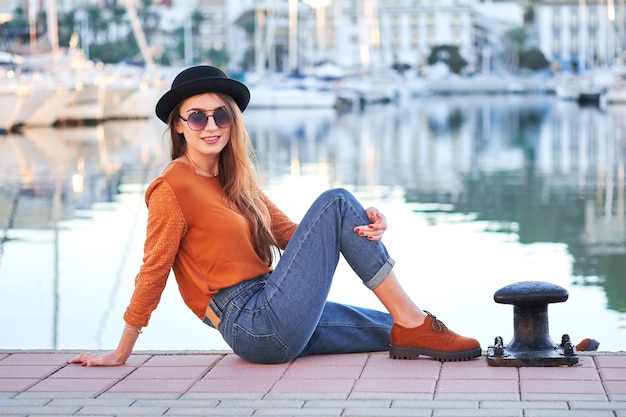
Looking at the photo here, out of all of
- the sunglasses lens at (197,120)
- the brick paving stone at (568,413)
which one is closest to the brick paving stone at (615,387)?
the brick paving stone at (568,413)

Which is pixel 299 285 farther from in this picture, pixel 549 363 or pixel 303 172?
pixel 303 172

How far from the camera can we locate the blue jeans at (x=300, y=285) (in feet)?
13.3

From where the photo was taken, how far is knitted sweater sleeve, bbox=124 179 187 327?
407 cm

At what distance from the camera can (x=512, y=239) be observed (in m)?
9.09

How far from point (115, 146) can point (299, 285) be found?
18.8m

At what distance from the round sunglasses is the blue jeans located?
0.43 metres

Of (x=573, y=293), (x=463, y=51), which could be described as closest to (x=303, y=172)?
(x=573, y=293)

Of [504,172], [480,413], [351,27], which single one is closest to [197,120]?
[480,413]

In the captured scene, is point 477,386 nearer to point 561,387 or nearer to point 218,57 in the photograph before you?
point 561,387

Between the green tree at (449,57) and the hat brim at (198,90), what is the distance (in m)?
117

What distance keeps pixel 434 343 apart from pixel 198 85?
1.17m

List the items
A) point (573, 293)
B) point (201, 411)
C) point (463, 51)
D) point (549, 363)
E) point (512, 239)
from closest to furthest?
point (201, 411)
point (549, 363)
point (573, 293)
point (512, 239)
point (463, 51)

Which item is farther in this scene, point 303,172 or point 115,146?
point 115,146

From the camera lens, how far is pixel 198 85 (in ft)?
13.5
